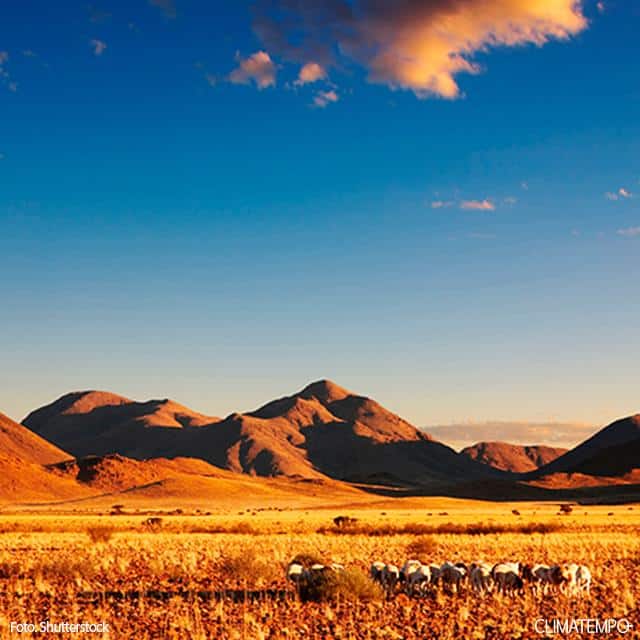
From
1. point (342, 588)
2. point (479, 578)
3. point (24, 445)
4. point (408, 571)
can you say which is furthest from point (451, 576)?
point (24, 445)

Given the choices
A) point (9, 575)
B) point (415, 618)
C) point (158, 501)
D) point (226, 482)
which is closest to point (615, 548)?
point (415, 618)

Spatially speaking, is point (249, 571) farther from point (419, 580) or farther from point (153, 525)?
point (153, 525)

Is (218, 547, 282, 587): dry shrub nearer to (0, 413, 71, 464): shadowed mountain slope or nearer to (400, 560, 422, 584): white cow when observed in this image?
(400, 560, 422, 584): white cow

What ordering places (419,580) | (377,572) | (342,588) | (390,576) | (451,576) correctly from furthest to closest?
(377,572) < (390,576) < (451,576) < (419,580) < (342,588)

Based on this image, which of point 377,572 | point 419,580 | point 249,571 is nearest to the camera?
point 419,580

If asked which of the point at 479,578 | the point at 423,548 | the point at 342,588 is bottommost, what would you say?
the point at 423,548

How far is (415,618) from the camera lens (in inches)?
674

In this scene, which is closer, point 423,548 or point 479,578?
point 479,578

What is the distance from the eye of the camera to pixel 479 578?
19.7 meters

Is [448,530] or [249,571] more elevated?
[249,571]

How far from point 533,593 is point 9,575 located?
49.5 feet

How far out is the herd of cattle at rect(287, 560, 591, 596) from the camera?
64.5 ft

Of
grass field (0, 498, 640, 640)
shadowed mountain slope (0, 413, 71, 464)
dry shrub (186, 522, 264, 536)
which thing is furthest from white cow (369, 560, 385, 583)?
shadowed mountain slope (0, 413, 71, 464)

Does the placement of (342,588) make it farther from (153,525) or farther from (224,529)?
(153,525)
